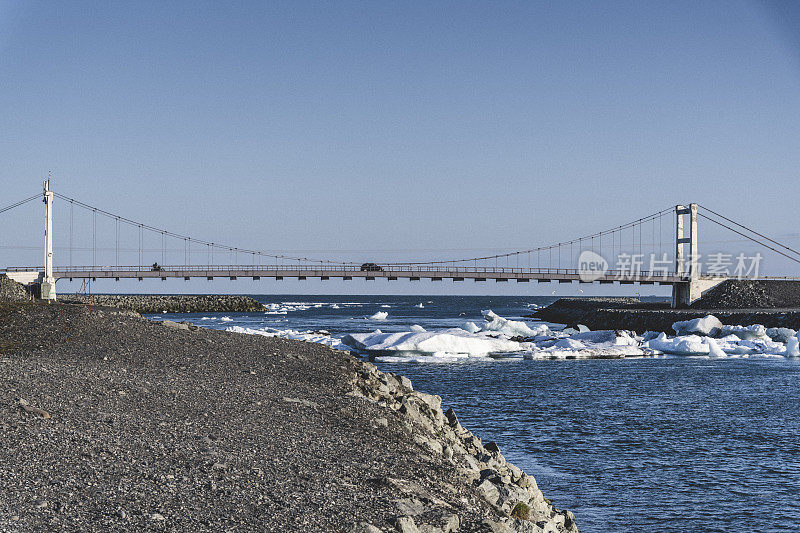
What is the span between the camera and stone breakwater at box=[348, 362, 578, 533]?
7.75m

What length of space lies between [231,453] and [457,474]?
313 cm

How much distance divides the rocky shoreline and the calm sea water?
2.05 meters

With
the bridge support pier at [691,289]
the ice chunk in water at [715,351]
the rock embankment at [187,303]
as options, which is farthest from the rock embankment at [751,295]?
the rock embankment at [187,303]

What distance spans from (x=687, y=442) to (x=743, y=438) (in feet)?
5.25

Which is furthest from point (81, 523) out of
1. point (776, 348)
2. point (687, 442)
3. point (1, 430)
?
point (776, 348)

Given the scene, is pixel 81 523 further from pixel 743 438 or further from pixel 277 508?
pixel 743 438

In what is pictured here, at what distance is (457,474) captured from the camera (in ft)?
33.1

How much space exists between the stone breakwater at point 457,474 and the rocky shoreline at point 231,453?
3cm

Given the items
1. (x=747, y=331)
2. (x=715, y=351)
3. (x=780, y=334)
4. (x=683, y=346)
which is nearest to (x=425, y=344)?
(x=683, y=346)

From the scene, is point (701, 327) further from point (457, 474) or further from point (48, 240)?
point (48, 240)

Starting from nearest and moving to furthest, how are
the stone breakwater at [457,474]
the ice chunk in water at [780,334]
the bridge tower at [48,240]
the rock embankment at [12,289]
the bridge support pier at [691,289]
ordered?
the stone breakwater at [457,474], the rock embankment at [12,289], the ice chunk in water at [780,334], the bridge tower at [48,240], the bridge support pier at [691,289]

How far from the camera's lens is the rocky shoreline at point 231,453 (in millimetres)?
7062

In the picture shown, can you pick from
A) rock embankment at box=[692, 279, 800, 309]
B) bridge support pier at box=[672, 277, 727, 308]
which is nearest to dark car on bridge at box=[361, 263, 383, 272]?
bridge support pier at box=[672, 277, 727, 308]

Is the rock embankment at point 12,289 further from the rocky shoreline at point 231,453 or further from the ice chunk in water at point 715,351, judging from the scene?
the ice chunk in water at point 715,351
